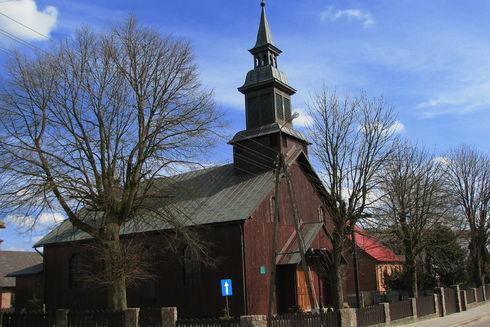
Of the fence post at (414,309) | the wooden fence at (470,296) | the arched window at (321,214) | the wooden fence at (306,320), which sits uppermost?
the arched window at (321,214)

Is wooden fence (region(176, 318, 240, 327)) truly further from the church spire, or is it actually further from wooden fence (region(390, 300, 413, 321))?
the church spire

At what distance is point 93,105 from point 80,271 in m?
13.9

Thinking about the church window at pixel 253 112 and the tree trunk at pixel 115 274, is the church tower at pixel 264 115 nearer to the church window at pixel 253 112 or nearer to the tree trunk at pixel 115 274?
the church window at pixel 253 112

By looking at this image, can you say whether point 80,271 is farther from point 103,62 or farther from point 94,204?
point 103,62

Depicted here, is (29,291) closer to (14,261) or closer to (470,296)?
(14,261)

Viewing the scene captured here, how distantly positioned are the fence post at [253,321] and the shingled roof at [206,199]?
7321 mm

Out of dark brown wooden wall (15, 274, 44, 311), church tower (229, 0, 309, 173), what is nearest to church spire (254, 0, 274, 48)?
church tower (229, 0, 309, 173)

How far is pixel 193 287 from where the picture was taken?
90.1ft

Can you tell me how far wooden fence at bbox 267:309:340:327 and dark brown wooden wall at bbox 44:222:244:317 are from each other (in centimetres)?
624

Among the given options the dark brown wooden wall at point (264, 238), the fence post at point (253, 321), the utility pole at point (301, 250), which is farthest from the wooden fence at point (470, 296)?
the fence post at point (253, 321)

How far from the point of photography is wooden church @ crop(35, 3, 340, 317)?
26.4 m

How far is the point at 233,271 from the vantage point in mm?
25984

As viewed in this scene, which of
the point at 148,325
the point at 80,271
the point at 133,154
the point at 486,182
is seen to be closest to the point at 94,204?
the point at 133,154

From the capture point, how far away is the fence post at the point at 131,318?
2012 cm
